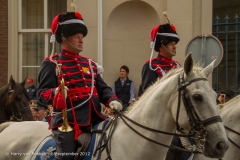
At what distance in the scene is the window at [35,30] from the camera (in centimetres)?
1519

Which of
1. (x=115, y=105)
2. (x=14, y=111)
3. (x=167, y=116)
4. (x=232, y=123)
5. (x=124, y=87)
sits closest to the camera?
(x=167, y=116)

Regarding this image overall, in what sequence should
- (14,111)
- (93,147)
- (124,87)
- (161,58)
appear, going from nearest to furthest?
(93,147), (161,58), (14,111), (124,87)

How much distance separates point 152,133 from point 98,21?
8.32 m

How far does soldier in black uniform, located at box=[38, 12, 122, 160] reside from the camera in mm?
5773

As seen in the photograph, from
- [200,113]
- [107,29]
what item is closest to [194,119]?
[200,113]

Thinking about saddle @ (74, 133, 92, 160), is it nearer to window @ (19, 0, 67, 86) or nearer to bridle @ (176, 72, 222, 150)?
bridle @ (176, 72, 222, 150)

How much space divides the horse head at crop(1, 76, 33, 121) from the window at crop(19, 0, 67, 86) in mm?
5240

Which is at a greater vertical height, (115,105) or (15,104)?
(115,105)

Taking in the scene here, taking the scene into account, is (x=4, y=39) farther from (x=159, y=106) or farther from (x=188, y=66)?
(x=188, y=66)

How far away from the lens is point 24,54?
1530 cm

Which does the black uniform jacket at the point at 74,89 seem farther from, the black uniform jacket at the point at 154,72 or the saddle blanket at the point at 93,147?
the black uniform jacket at the point at 154,72

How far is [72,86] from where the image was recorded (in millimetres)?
5988

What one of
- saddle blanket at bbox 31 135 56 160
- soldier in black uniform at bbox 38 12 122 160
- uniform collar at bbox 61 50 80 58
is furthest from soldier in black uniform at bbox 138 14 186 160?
saddle blanket at bbox 31 135 56 160

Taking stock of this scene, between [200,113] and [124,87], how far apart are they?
24.9ft
